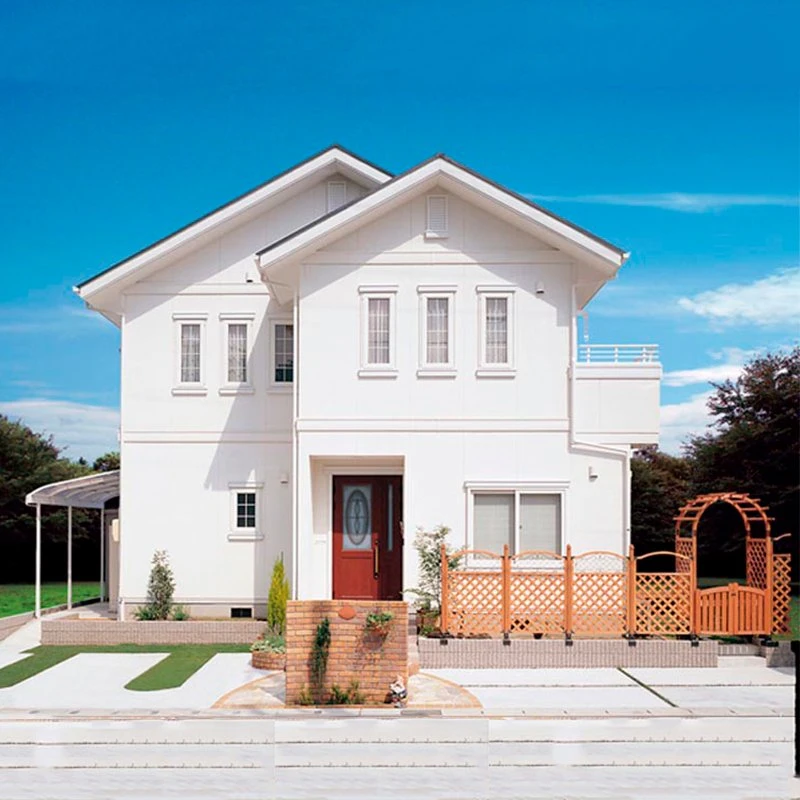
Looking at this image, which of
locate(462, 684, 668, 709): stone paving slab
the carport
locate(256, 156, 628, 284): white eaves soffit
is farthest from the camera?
the carport

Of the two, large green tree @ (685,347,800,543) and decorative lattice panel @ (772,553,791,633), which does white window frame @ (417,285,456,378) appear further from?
large green tree @ (685,347,800,543)

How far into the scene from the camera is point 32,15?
711 inches

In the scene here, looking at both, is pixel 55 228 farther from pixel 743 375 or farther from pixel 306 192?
pixel 743 375

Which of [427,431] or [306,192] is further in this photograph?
[306,192]

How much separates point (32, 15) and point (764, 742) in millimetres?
16253

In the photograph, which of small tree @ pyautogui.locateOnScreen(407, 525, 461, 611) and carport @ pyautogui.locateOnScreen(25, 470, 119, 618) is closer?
small tree @ pyautogui.locateOnScreen(407, 525, 461, 611)

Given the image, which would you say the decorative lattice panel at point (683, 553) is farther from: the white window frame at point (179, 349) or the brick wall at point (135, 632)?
the white window frame at point (179, 349)

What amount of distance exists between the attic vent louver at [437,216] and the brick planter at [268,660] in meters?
7.50

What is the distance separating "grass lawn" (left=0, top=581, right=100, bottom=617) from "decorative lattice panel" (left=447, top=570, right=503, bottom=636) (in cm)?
986

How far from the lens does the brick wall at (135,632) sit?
55.9 ft

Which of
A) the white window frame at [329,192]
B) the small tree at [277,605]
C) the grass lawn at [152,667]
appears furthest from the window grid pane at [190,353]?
the grass lawn at [152,667]

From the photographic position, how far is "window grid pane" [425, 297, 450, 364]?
17.5m

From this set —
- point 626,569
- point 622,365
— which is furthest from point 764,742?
point 622,365

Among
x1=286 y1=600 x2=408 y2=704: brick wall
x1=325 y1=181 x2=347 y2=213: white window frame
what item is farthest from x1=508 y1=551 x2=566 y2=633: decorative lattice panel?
x1=325 y1=181 x2=347 y2=213: white window frame
